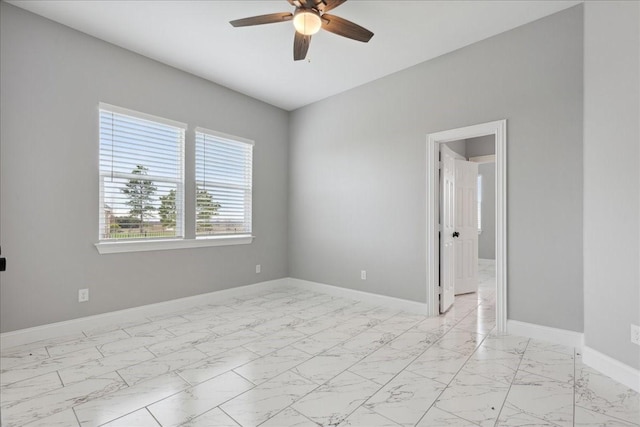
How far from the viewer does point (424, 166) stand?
3844 mm

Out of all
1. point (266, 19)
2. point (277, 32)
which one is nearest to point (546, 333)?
point (266, 19)

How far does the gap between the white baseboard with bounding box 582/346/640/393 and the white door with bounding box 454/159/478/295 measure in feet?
7.62

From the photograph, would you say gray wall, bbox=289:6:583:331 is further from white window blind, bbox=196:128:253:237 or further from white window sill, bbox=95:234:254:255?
white window sill, bbox=95:234:254:255

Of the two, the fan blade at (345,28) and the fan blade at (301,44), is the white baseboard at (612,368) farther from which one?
the fan blade at (301,44)

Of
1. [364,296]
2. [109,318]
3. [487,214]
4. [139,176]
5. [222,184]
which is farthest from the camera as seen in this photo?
[487,214]

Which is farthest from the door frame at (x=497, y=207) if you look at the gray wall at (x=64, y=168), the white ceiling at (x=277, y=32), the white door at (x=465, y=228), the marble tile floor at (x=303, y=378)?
the gray wall at (x=64, y=168)

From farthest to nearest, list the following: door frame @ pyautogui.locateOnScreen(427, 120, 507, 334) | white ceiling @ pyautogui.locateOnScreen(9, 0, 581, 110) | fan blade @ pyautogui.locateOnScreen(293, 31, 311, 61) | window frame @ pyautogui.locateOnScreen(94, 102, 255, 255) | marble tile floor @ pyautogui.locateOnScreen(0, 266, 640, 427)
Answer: window frame @ pyautogui.locateOnScreen(94, 102, 255, 255)
door frame @ pyautogui.locateOnScreen(427, 120, 507, 334)
white ceiling @ pyautogui.locateOnScreen(9, 0, 581, 110)
fan blade @ pyautogui.locateOnScreen(293, 31, 311, 61)
marble tile floor @ pyautogui.locateOnScreen(0, 266, 640, 427)

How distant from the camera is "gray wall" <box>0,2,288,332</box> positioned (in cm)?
285

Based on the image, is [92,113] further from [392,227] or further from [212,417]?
[392,227]

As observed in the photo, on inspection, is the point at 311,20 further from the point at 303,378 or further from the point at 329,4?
the point at 303,378

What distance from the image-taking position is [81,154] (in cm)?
324

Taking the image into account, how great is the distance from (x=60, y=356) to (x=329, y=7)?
3.59m

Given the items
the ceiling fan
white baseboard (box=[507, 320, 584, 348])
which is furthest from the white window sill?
white baseboard (box=[507, 320, 584, 348])

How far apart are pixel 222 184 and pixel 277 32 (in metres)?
2.19
